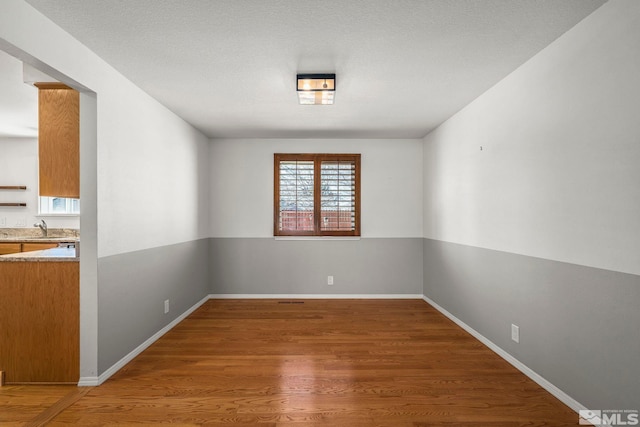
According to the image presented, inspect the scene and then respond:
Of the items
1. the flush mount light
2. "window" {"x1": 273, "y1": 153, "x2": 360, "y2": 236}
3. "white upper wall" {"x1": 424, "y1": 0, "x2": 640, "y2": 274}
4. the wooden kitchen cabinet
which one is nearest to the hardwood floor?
"white upper wall" {"x1": 424, "y1": 0, "x2": 640, "y2": 274}

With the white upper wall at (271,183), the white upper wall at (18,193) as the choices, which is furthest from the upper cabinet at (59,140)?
the white upper wall at (18,193)

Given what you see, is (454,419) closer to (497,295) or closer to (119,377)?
(497,295)

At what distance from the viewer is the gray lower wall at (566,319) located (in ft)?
5.74

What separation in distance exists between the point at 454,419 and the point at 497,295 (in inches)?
53.6

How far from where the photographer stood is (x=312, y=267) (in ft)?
16.3

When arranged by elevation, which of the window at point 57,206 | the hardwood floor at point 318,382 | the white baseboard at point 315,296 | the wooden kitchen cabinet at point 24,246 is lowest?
the hardwood floor at point 318,382

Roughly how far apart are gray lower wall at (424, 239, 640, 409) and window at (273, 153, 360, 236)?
6.73 feet

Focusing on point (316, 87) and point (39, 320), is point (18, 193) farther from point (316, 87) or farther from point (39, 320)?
point (316, 87)

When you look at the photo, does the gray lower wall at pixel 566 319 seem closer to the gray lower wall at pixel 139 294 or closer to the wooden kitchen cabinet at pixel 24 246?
the gray lower wall at pixel 139 294

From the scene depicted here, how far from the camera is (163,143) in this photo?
11.5 ft

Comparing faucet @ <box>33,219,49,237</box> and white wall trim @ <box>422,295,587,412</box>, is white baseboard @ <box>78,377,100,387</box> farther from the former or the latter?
faucet @ <box>33,219,49,237</box>

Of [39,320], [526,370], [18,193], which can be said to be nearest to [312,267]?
[526,370]

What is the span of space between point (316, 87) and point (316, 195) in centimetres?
225

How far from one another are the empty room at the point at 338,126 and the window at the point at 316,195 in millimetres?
814
